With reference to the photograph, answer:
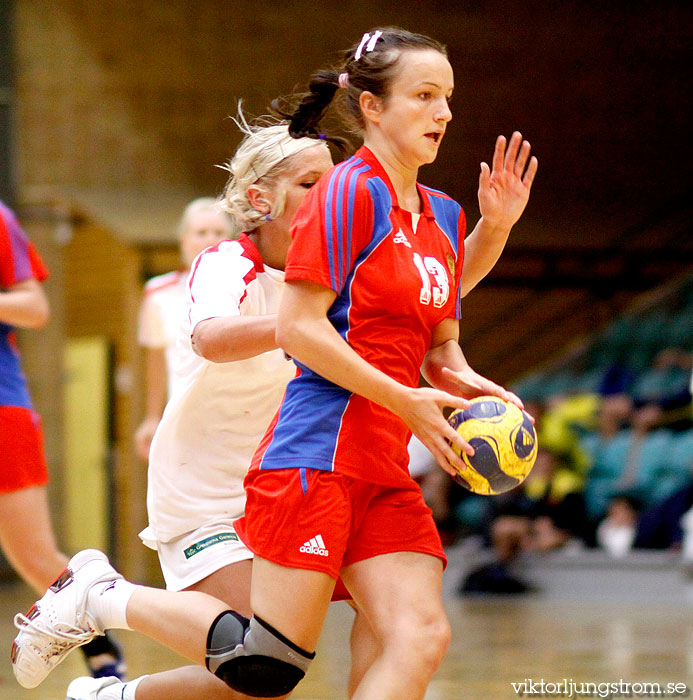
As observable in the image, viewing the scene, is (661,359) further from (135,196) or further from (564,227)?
(135,196)

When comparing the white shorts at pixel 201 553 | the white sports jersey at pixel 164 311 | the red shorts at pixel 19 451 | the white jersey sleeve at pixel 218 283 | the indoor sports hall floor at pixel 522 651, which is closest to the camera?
the white jersey sleeve at pixel 218 283

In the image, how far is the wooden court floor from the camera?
4.47 m

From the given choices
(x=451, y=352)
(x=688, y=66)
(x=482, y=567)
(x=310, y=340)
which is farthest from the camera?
(x=688, y=66)

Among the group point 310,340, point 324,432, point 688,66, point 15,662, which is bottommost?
point 15,662

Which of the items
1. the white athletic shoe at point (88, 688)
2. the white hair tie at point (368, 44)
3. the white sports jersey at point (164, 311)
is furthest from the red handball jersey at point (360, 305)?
the white sports jersey at point (164, 311)

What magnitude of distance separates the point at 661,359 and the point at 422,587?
8.67 meters

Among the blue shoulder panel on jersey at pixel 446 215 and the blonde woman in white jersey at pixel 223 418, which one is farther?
the blonde woman in white jersey at pixel 223 418

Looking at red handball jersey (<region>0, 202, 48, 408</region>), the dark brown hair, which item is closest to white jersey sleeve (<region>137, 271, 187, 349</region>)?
red handball jersey (<region>0, 202, 48, 408</region>)

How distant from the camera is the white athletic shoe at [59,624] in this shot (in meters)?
2.85

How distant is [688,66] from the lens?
1212cm

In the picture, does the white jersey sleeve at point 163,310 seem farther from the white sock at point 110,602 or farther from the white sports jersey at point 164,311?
the white sock at point 110,602

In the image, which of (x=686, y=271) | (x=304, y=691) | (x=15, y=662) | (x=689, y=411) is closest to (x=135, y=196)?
(x=689, y=411)

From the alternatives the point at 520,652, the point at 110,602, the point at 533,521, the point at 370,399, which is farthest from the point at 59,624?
the point at 533,521

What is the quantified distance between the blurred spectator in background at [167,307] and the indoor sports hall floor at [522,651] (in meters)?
1.09
